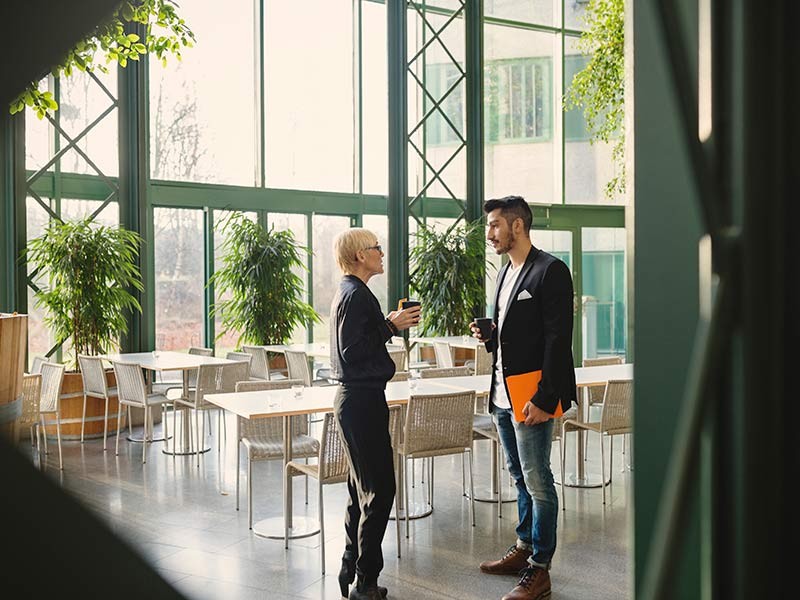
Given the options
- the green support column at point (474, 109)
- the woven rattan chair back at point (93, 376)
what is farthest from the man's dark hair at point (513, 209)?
the green support column at point (474, 109)

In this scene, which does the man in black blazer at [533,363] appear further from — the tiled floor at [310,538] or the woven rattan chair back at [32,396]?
the woven rattan chair back at [32,396]

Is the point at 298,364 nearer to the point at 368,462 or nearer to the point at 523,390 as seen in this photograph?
the point at 368,462

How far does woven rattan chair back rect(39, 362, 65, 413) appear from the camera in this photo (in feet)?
23.3

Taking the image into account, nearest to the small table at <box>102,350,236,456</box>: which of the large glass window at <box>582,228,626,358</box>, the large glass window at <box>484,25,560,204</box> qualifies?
the large glass window at <box>484,25,560,204</box>

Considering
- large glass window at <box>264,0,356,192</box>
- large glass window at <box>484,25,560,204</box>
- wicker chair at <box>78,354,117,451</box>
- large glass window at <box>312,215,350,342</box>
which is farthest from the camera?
large glass window at <box>484,25,560,204</box>

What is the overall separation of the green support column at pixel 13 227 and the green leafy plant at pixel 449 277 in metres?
5.23

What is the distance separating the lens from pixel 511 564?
4551 millimetres

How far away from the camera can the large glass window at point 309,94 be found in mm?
11805

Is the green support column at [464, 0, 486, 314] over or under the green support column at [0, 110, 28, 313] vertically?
over

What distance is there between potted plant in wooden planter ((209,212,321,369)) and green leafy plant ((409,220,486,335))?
203 centimetres

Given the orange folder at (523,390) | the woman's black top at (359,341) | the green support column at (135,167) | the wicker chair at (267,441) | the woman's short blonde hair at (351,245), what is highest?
the green support column at (135,167)

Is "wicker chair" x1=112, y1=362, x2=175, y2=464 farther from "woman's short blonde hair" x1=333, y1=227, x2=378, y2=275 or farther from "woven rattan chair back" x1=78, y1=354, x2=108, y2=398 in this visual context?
"woman's short blonde hair" x1=333, y1=227, x2=378, y2=275

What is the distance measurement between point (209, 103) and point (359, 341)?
8096 mm

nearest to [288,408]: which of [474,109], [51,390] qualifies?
[51,390]
